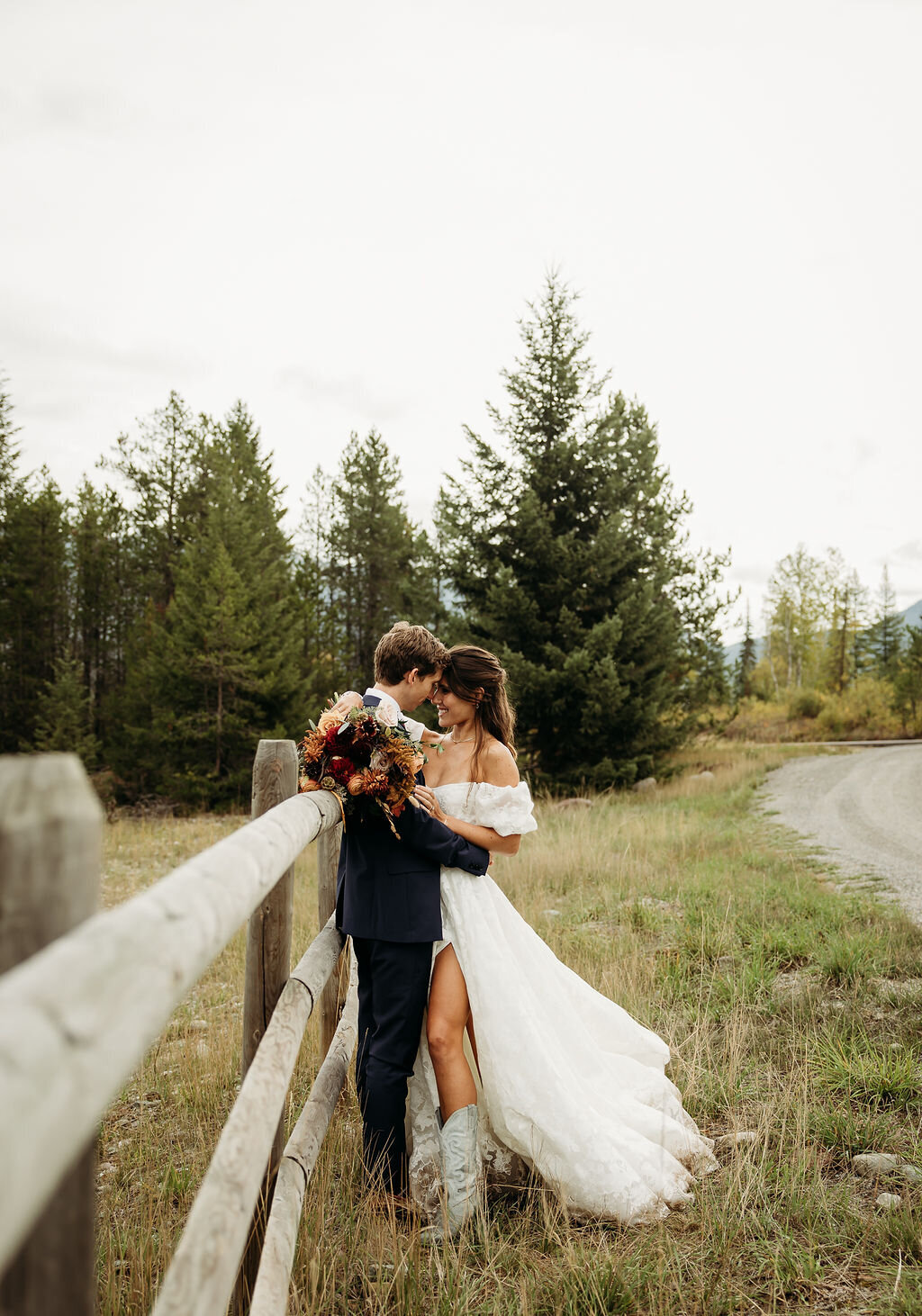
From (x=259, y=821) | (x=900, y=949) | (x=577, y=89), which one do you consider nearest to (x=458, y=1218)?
(x=259, y=821)

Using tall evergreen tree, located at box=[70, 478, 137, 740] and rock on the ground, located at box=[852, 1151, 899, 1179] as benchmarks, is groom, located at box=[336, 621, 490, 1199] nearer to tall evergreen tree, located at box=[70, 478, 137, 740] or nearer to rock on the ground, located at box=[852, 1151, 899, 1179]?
rock on the ground, located at box=[852, 1151, 899, 1179]

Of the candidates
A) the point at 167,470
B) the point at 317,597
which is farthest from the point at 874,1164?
the point at 317,597

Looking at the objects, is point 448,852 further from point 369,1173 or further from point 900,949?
point 900,949

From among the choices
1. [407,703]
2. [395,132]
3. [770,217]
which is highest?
[395,132]

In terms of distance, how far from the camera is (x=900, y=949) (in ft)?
17.0

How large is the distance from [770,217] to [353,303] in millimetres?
40914

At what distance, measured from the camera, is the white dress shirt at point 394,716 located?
119 inches

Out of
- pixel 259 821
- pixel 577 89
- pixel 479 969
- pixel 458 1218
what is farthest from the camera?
pixel 577 89

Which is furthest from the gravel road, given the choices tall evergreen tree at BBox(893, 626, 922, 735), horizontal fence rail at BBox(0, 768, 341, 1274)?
tall evergreen tree at BBox(893, 626, 922, 735)

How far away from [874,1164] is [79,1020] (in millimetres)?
3478

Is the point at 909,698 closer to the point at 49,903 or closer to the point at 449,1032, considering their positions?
the point at 449,1032

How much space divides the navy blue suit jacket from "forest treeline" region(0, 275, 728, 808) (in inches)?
482

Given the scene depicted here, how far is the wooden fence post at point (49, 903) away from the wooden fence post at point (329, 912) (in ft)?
10.1

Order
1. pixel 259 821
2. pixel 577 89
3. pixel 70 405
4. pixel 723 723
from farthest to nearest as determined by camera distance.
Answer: pixel 70 405 < pixel 577 89 < pixel 723 723 < pixel 259 821
